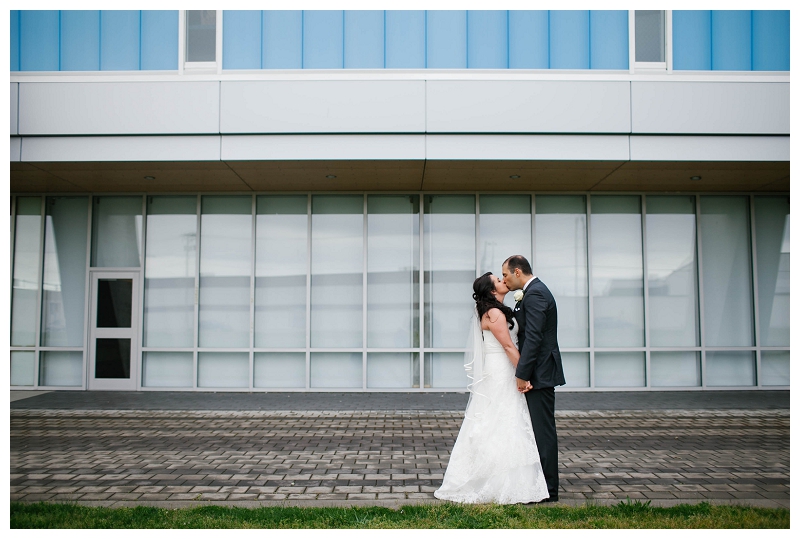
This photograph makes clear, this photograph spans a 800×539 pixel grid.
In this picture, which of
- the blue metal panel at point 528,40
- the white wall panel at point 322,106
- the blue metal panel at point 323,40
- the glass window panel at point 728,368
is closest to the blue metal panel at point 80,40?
the white wall panel at point 322,106

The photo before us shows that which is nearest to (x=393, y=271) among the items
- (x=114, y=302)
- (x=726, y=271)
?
(x=114, y=302)

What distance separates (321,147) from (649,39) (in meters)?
5.65

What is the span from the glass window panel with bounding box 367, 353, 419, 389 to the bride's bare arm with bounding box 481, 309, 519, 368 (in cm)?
663

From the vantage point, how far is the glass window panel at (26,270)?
11812 millimetres

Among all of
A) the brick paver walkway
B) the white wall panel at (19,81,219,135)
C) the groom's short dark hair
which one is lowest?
the brick paver walkway

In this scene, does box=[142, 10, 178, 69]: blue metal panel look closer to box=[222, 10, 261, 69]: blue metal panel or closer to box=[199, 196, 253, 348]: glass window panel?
box=[222, 10, 261, 69]: blue metal panel

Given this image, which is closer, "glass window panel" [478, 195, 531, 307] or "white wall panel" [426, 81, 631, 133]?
"white wall panel" [426, 81, 631, 133]

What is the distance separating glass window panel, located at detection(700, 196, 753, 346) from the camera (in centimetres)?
1181

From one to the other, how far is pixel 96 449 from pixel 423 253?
639 centimetres

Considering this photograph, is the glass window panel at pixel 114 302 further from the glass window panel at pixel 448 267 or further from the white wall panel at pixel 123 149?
the glass window panel at pixel 448 267

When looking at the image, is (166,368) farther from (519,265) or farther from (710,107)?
(710,107)

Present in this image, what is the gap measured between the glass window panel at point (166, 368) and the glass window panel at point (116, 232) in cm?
172

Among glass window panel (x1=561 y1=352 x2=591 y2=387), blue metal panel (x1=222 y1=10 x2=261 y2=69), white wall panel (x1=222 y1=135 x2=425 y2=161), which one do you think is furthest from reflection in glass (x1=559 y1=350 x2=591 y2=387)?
blue metal panel (x1=222 y1=10 x2=261 y2=69)

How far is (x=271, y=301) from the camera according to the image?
38.7 ft
